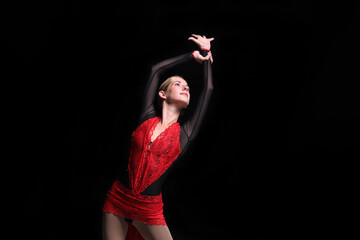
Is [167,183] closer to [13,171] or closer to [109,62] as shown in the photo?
[109,62]

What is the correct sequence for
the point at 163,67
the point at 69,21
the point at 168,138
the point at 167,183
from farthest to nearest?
the point at 69,21 → the point at 167,183 → the point at 163,67 → the point at 168,138

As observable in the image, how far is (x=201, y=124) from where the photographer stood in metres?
2.16

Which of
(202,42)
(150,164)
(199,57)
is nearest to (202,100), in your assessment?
(199,57)

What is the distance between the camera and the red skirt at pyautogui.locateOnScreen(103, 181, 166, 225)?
201cm

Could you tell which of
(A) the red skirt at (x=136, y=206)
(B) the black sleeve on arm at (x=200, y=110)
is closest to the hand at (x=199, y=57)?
(B) the black sleeve on arm at (x=200, y=110)

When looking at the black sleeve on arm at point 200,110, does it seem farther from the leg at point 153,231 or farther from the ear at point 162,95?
the leg at point 153,231

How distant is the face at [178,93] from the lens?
2.19 meters

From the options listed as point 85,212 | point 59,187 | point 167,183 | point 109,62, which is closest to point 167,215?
point 167,183

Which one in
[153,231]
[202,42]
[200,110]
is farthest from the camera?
[202,42]

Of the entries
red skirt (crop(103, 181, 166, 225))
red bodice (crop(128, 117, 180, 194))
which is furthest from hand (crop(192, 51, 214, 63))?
red skirt (crop(103, 181, 166, 225))

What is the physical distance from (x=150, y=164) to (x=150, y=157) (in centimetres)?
4

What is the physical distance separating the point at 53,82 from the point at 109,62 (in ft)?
1.60

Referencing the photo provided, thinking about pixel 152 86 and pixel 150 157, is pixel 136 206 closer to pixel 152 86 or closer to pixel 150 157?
pixel 150 157

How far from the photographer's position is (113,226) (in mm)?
2076
